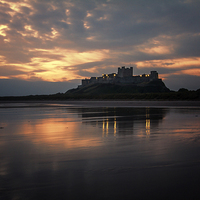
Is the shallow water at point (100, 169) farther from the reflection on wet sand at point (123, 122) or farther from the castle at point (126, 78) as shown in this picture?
the castle at point (126, 78)

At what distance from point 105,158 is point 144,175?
1.61 metres

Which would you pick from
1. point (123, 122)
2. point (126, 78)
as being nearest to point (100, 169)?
point (123, 122)

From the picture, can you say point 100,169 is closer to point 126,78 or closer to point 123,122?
point 123,122

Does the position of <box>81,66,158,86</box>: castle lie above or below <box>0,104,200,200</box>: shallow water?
above

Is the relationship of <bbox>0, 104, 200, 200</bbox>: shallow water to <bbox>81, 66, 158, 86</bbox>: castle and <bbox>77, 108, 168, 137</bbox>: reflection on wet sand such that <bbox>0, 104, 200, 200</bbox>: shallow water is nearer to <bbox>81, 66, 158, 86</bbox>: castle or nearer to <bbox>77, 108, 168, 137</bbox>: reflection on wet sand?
<bbox>77, 108, 168, 137</bbox>: reflection on wet sand

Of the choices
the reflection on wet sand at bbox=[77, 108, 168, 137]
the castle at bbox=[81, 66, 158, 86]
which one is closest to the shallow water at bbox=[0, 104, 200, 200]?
the reflection on wet sand at bbox=[77, 108, 168, 137]

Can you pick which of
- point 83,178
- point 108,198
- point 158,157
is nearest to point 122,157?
point 158,157

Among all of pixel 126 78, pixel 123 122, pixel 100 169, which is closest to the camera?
pixel 100 169

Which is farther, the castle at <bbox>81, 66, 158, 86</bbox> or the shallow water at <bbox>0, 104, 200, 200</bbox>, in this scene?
the castle at <bbox>81, 66, 158, 86</bbox>

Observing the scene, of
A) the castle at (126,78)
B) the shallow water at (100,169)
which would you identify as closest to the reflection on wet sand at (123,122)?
the shallow water at (100,169)

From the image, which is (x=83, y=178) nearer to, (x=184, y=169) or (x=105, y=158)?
(x=105, y=158)

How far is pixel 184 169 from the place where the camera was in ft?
17.1

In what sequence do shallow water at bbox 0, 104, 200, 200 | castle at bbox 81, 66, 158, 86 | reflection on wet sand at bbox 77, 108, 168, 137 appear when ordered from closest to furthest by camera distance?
shallow water at bbox 0, 104, 200, 200
reflection on wet sand at bbox 77, 108, 168, 137
castle at bbox 81, 66, 158, 86

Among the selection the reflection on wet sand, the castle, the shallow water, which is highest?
the castle
